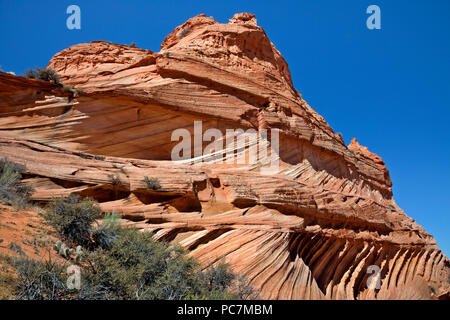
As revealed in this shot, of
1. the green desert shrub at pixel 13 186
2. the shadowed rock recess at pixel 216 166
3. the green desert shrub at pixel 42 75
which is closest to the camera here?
the green desert shrub at pixel 13 186

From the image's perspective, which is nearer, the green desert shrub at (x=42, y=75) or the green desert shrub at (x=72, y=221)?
the green desert shrub at (x=72, y=221)

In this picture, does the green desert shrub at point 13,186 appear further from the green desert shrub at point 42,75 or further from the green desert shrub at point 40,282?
the green desert shrub at point 42,75

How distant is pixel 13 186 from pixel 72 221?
103 inches

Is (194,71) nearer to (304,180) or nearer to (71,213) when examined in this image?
(304,180)

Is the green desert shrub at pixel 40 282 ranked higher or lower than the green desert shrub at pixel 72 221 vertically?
lower

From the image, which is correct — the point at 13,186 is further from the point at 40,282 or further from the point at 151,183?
the point at 40,282

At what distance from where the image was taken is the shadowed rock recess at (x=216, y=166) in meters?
10.1

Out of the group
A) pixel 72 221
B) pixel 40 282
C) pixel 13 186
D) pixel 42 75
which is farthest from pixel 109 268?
pixel 42 75

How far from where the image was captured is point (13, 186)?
8828mm

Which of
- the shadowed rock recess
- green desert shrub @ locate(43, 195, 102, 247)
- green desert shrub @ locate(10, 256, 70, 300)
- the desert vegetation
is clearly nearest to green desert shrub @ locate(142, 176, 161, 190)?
the shadowed rock recess

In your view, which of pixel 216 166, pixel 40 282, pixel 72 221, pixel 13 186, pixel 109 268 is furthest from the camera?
pixel 216 166

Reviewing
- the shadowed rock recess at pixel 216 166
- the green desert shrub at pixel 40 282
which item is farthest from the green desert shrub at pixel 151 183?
the green desert shrub at pixel 40 282

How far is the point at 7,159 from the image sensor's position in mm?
9547

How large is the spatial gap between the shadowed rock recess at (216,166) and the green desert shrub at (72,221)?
5.13 feet
